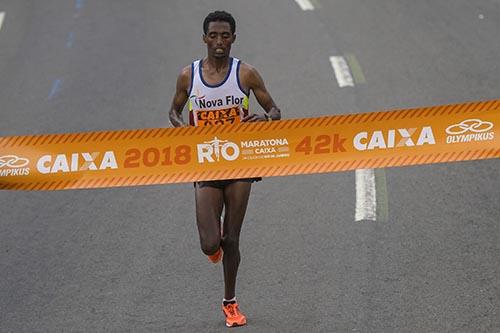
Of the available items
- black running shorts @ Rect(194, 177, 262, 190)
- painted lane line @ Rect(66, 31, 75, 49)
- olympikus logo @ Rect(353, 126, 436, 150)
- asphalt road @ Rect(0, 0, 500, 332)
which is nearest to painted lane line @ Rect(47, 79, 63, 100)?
asphalt road @ Rect(0, 0, 500, 332)

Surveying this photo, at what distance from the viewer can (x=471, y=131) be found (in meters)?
8.98

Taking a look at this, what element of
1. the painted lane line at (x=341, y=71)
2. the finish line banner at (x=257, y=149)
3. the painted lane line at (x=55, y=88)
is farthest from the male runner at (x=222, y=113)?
the painted lane line at (x=55, y=88)

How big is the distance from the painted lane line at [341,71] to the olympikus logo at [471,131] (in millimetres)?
7646

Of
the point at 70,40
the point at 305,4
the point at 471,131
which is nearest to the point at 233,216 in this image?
the point at 471,131

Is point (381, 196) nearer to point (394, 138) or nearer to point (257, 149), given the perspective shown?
point (394, 138)

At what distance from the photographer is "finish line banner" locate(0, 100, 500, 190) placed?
8992 millimetres

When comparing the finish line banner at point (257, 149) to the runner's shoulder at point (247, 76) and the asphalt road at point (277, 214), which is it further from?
the asphalt road at point (277, 214)

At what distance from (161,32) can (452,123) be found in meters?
12.3

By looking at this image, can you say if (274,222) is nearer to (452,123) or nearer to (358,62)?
(452,123)

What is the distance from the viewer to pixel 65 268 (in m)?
10.8

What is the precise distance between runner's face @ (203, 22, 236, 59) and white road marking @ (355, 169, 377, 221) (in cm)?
321

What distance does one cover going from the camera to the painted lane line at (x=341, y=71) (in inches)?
660

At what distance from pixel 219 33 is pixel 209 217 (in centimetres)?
136


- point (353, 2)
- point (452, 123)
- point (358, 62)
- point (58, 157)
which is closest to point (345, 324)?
point (452, 123)
